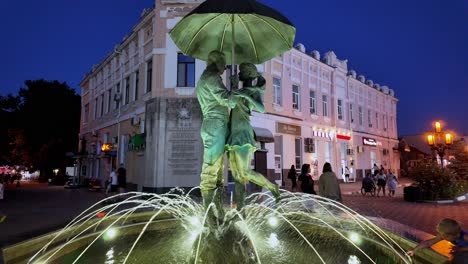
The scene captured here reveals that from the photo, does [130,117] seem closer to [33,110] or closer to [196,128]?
[196,128]

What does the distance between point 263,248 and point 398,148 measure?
127 ft

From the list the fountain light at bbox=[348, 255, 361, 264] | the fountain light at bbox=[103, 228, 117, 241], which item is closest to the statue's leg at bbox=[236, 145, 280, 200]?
the fountain light at bbox=[348, 255, 361, 264]

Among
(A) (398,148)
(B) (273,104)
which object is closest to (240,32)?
(B) (273,104)

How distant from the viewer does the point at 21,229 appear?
7473mm

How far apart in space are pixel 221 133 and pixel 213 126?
155 millimetres

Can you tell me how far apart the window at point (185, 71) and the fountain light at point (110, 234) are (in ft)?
41.7

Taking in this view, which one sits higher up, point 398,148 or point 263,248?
point 398,148

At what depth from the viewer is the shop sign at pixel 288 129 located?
21.8 m

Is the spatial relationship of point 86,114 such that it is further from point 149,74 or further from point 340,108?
point 340,108

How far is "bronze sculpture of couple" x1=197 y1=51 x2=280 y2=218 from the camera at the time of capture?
4.57 meters

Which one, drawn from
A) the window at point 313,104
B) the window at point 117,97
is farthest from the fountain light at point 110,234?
the window at point 313,104

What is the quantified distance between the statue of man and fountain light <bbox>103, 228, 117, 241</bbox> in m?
2.12

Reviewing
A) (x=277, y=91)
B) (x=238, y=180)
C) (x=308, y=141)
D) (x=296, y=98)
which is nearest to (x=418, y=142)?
(x=308, y=141)

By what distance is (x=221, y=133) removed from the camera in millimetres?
4594
